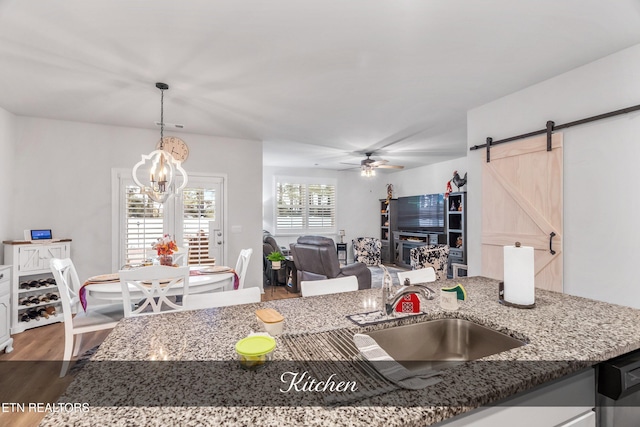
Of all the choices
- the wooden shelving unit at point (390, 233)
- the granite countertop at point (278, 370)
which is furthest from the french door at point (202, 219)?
the wooden shelving unit at point (390, 233)

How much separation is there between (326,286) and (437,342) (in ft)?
2.42

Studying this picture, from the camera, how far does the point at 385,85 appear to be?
3062 mm

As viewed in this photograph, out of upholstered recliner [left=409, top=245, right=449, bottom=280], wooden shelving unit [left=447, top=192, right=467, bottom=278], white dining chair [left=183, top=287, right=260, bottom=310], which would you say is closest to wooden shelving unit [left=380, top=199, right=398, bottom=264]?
wooden shelving unit [left=447, top=192, right=467, bottom=278]

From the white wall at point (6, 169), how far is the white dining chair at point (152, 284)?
2.67m

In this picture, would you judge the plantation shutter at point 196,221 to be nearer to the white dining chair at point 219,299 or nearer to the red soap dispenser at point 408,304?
the white dining chair at point 219,299

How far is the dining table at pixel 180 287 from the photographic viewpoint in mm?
2486

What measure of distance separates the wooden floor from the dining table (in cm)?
69

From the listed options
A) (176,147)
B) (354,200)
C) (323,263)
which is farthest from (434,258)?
(176,147)

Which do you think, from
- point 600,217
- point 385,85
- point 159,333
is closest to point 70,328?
point 159,333

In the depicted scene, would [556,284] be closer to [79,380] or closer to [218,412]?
[218,412]

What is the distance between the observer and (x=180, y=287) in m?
2.60

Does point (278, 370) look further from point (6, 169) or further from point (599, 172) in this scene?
point (6, 169)

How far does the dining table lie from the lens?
2486 millimetres

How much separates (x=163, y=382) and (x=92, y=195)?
4489mm
